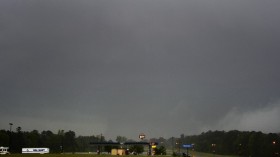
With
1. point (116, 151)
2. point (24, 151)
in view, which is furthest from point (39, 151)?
point (116, 151)

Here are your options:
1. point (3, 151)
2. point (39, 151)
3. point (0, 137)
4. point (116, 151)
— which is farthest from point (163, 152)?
point (0, 137)

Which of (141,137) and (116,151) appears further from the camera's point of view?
(141,137)

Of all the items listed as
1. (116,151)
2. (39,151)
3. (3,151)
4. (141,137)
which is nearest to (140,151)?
(141,137)

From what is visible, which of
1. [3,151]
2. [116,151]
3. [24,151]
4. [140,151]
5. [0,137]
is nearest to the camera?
[3,151]

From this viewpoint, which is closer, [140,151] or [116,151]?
[116,151]

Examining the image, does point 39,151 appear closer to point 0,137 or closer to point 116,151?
point 116,151

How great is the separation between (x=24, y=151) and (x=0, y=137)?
50.5 meters

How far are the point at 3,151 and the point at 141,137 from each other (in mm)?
64345

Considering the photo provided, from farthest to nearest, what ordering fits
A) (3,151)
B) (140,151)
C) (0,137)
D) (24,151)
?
(0,137) < (140,151) < (24,151) < (3,151)

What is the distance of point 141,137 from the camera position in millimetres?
172625

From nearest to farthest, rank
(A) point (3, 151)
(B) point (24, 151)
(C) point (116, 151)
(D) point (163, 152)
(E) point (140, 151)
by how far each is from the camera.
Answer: (A) point (3, 151)
(C) point (116, 151)
(B) point (24, 151)
(D) point (163, 152)
(E) point (140, 151)

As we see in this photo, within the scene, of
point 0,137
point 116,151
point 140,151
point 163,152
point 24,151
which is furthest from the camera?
point 0,137

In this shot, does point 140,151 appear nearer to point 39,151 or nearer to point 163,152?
point 163,152

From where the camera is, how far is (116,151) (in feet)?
475
